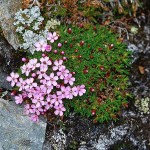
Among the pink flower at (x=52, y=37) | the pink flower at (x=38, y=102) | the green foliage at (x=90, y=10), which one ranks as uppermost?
the green foliage at (x=90, y=10)

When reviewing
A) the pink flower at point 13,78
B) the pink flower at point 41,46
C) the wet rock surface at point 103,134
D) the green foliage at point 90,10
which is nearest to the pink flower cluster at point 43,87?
the pink flower at point 13,78

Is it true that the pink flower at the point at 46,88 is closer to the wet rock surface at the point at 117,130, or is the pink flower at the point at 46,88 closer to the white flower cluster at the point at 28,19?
the wet rock surface at the point at 117,130

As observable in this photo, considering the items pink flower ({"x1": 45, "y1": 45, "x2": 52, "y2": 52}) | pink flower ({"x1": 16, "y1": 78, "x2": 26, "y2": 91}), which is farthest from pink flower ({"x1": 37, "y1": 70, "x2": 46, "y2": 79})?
pink flower ({"x1": 45, "y1": 45, "x2": 52, "y2": 52})

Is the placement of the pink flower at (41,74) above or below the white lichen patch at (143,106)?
below

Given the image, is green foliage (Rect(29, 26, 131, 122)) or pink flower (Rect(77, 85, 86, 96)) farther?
green foliage (Rect(29, 26, 131, 122))

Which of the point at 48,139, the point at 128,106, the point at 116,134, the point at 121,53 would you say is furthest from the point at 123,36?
the point at 48,139

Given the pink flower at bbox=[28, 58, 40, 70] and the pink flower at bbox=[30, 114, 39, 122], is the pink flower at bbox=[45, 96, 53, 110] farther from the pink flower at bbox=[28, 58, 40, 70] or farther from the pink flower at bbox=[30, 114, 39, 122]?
the pink flower at bbox=[28, 58, 40, 70]

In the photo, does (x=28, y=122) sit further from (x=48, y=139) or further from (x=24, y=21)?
(x=24, y=21)
